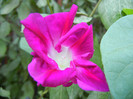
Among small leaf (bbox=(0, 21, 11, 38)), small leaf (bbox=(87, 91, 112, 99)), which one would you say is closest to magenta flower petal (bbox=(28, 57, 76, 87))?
small leaf (bbox=(87, 91, 112, 99))

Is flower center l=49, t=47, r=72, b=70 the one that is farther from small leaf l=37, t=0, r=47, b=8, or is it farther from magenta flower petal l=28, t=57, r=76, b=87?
small leaf l=37, t=0, r=47, b=8

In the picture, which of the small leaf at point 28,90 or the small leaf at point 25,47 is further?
the small leaf at point 28,90

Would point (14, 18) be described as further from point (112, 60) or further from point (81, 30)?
point (112, 60)

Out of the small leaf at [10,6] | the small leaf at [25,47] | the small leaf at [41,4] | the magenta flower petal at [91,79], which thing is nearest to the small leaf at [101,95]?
the magenta flower petal at [91,79]

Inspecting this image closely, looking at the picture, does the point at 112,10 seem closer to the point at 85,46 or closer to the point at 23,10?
the point at 85,46

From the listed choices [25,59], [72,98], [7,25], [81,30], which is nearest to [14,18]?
[7,25]

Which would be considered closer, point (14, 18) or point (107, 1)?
point (107, 1)

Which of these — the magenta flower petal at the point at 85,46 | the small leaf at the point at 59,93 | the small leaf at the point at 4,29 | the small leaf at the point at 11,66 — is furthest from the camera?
the small leaf at the point at 11,66

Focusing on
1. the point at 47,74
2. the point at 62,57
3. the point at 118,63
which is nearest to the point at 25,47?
the point at 62,57

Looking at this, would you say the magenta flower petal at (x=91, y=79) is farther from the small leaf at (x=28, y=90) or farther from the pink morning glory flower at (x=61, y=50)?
the small leaf at (x=28, y=90)
